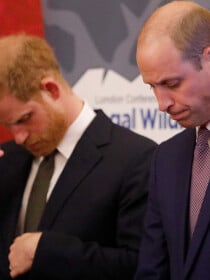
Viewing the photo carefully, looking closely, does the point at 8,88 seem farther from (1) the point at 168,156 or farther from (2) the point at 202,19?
(2) the point at 202,19

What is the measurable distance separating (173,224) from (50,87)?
2.05 feet

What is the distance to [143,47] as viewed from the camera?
1317mm

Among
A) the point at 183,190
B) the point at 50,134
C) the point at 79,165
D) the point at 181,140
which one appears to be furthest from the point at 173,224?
the point at 50,134

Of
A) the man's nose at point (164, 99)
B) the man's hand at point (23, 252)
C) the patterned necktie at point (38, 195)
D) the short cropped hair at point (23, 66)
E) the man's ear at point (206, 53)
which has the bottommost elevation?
the man's hand at point (23, 252)

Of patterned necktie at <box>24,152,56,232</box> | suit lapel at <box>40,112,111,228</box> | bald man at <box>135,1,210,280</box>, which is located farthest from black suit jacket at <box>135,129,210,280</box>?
patterned necktie at <box>24,152,56,232</box>

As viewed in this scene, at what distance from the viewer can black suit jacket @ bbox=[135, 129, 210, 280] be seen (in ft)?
4.16

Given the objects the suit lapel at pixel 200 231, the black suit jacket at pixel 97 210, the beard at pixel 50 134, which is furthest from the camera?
the beard at pixel 50 134

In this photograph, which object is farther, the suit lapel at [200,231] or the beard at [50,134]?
the beard at [50,134]

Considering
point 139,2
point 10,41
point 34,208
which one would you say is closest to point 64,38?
point 139,2

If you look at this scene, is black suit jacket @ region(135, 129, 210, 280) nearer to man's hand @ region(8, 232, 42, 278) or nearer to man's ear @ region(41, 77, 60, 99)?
man's hand @ region(8, 232, 42, 278)

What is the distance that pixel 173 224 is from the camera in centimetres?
135

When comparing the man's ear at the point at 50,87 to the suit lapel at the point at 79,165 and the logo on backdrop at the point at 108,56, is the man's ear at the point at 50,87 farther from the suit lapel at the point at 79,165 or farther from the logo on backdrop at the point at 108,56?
the logo on backdrop at the point at 108,56

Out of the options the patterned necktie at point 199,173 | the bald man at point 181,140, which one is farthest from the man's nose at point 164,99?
the patterned necktie at point 199,173

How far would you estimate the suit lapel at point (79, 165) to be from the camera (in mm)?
1724
